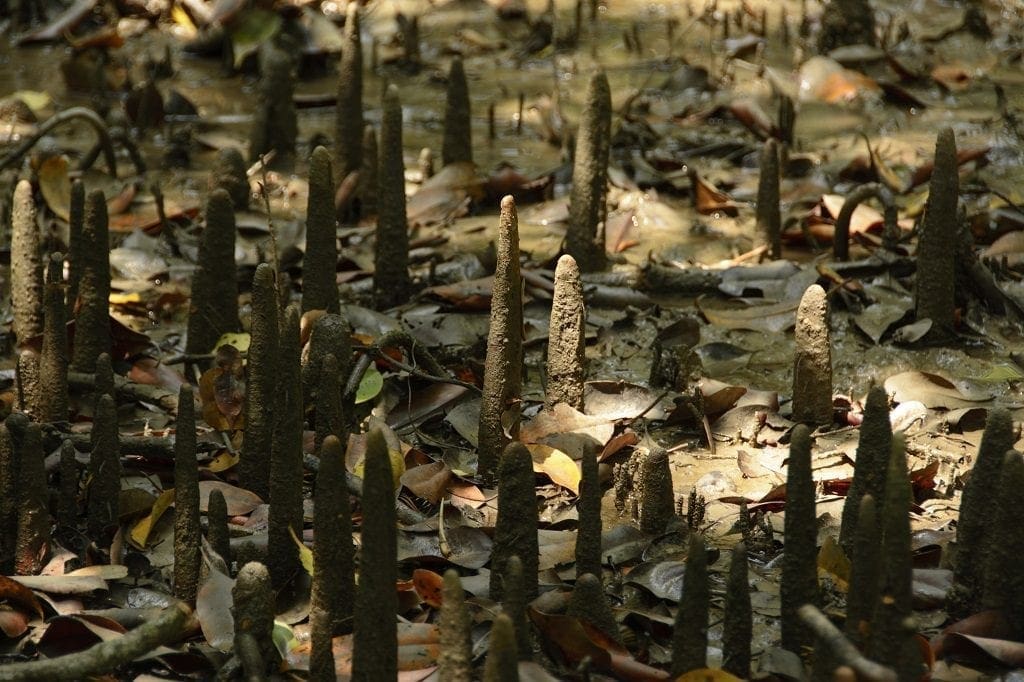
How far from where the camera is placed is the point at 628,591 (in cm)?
359

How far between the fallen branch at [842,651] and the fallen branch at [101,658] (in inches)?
53.6

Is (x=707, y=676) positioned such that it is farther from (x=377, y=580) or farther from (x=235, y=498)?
(x=235, y=498)

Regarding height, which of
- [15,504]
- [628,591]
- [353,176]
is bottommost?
[628,591]

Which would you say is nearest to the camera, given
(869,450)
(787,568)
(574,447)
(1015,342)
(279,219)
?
(787,568)

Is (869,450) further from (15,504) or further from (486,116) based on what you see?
(486,116)

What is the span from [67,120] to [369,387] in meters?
2.61

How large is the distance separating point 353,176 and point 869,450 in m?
3.45

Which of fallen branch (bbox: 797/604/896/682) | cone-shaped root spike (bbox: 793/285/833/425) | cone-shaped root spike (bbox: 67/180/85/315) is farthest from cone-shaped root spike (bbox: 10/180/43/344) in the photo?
fallen branch (bbox: 797/604/896/682)

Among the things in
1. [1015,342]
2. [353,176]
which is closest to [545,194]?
[353,176]

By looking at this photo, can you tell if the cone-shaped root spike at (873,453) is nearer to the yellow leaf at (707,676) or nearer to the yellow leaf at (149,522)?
the yellow leaf at (707,676)

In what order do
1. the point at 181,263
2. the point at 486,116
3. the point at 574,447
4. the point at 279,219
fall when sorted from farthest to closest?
1. the point at 486,116
2. the point at 279,219
3. the point at 181,263
4. the point at 574,447

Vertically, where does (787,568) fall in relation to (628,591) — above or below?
above

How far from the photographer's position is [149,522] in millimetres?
3848

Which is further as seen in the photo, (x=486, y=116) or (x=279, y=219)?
(x=486, y=116)
